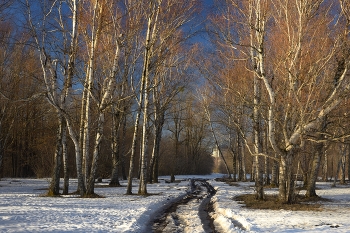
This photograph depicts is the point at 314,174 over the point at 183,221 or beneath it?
over

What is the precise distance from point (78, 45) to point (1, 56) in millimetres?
10272

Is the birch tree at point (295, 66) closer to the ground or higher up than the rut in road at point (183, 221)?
higher up

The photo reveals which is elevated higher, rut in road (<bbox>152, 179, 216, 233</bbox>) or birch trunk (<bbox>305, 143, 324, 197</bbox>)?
birch trunk (<bbox>305, 143, 324, 197</bbox>)

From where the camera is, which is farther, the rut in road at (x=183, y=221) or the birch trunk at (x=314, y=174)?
the birch trunk at (x=314, y=174)

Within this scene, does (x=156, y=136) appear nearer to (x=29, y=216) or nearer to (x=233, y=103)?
(x=233, y=103)

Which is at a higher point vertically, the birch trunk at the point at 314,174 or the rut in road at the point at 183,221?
the birch trunk at the point at 314,174

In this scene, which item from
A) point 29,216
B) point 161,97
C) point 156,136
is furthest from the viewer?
point 156,136

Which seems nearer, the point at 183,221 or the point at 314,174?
the point at 183,221

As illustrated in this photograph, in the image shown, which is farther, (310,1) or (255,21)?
(255,21)

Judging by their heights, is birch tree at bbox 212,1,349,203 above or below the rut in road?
above

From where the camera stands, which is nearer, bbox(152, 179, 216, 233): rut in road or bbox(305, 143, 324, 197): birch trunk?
bbox(152, 179, 216, 233): rut in road

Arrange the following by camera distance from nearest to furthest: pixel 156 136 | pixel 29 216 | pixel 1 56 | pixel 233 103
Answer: pixel 29 216, pixel 233 103, pixel 1 56, pixel 156 136

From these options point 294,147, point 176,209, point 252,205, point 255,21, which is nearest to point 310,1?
point 255,21

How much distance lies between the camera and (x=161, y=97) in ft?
92.5
